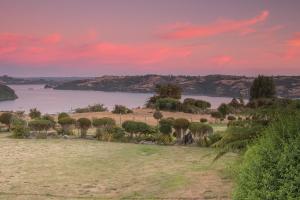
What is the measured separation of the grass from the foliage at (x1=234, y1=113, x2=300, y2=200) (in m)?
1.95

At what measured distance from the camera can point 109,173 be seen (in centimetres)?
1363

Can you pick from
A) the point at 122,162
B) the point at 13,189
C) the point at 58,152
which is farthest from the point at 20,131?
the point at 13,189

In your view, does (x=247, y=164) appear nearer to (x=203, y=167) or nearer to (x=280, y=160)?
(x=280, y=160)

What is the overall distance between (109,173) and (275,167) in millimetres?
9068

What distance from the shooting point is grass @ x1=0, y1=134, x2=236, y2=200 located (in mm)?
10797

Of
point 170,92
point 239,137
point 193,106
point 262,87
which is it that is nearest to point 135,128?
point 239,137

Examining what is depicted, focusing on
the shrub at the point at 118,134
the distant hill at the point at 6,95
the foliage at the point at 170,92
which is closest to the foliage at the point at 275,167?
the shrub at the point at 118,134

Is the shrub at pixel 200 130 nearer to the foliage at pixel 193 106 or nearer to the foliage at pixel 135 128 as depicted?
the foliage at pixel 135 128

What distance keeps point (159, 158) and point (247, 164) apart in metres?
11.0

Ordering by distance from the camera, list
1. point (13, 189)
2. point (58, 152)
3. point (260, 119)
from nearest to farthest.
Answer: point (260, 119)
point (13, 189)
point (58, 152)

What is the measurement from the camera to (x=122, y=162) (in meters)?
15.6

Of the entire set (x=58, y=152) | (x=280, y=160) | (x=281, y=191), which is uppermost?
(x=280, y=160)

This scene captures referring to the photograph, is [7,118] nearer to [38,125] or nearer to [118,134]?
[38,125]

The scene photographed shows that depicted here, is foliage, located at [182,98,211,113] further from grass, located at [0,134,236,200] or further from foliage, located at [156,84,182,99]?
grass, located at [0,134,236,200]
